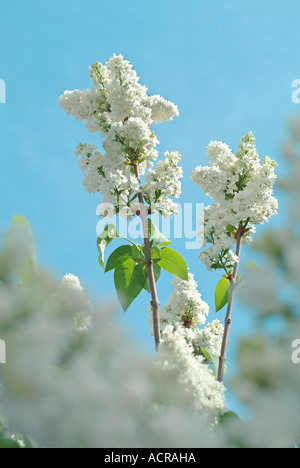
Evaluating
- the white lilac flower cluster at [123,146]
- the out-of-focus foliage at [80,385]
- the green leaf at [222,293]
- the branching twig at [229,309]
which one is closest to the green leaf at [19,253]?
the out-of-focus foliage at [80,385]

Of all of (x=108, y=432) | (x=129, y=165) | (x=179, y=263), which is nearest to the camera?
(x=108, y=432)

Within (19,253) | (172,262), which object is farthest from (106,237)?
(19,253)

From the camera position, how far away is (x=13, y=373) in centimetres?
20

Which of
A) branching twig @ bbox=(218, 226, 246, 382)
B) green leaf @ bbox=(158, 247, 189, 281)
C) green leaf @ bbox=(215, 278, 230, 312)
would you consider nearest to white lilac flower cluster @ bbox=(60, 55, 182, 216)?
green leaf @ bbox=(158, 247, 189, 281)

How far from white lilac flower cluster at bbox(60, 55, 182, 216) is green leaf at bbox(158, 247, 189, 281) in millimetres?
148

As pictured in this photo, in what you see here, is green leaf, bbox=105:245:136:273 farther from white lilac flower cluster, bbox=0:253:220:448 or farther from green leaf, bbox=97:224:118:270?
white lilac flower cluster, bbox=0:253:220:448

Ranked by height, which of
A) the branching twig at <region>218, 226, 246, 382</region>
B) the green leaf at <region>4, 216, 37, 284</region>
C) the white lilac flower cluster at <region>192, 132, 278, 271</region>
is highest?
the white lilac flower cluster at <region>192, 132, 278, 271</region>

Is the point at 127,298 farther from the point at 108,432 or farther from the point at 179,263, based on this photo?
the point at 108,432

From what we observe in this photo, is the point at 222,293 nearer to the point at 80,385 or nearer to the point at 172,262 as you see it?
the point at 172,262

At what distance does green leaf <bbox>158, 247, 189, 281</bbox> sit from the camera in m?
1.60

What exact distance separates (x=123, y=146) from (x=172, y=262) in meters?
0.44

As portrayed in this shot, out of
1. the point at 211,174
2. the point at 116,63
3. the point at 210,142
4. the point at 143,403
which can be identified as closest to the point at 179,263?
the point at 211,174

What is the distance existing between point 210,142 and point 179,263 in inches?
19.6

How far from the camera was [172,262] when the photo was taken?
5.33 feet
